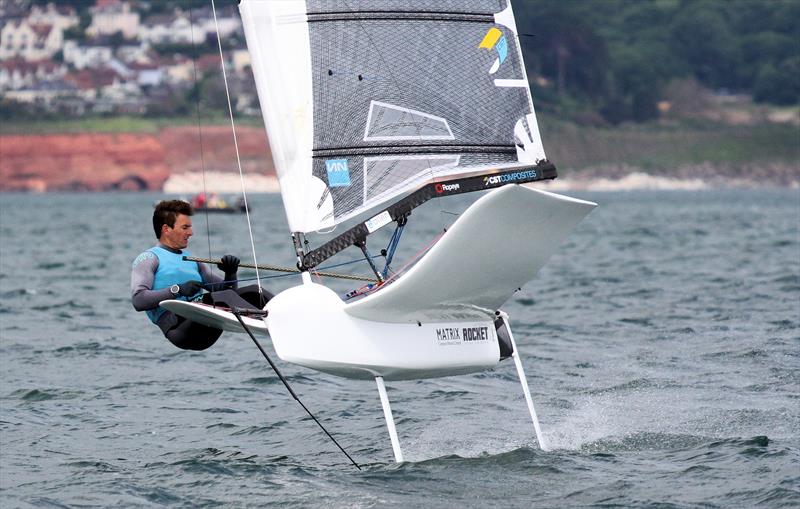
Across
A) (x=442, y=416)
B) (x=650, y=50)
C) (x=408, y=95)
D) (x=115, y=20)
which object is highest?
(x=115, y=20)

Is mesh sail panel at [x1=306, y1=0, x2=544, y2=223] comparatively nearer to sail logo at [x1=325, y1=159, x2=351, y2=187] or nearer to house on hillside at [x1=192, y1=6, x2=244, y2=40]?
sail logo at [x1=325, y1=159, x2=351, y2=187]

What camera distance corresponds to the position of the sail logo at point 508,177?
338 inches

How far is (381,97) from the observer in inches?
343

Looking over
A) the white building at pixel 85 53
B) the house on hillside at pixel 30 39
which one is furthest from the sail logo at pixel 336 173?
the house on hillside at pixel 30 39

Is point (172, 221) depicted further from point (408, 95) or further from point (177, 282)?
point (408, 95)

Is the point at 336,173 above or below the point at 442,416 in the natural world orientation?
above

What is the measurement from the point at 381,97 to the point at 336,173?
22.6 inches

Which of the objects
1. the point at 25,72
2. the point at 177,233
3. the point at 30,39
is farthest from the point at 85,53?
the point at 177,233

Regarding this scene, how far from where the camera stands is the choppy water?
7.80 meters

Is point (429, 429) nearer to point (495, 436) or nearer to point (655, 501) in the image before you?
point (495, 436)

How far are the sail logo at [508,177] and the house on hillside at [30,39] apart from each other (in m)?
131

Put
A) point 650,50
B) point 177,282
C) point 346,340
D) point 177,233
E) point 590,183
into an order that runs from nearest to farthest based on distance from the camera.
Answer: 1. point 346,340
2. point 177,282
3. point 177,233
4. point 590,183
5. point 650,50

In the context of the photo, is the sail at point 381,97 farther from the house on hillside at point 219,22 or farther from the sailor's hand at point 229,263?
the house on hillside at point 219,22

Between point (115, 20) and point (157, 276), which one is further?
point (115, 20)
